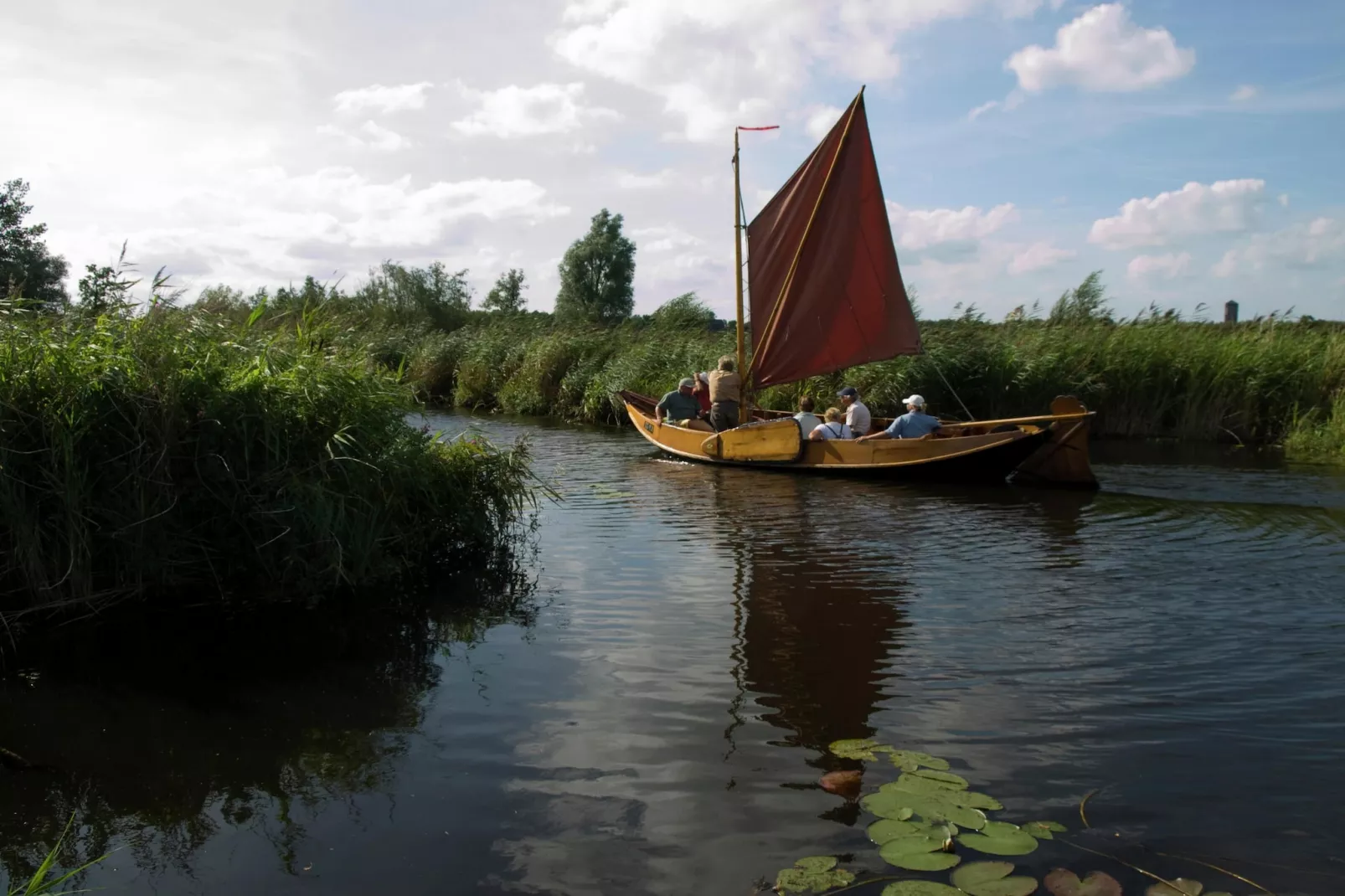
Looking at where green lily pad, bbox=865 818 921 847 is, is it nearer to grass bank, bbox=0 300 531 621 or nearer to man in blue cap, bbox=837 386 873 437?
grass bank, bbox=0 300 531 621

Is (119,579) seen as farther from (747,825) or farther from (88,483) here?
(747,825)

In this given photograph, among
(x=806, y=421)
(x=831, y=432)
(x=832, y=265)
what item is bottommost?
(x=831, y=432)

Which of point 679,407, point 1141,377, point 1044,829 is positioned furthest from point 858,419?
point 1044,829

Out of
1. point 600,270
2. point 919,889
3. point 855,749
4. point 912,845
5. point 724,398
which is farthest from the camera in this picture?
point 600,270

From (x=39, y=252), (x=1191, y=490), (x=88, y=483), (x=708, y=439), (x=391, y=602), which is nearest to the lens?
(x=88, y=483)

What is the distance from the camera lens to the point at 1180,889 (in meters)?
3.37

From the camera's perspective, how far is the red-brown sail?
1600 centimetres

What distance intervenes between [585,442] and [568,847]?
1641cm

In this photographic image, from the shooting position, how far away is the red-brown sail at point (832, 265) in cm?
1600

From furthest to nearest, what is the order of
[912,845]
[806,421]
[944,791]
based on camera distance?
1. [806,421]
2. [944,791]
3. [912,845]

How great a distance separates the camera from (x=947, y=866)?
137 inches

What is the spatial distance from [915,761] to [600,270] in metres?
56.2

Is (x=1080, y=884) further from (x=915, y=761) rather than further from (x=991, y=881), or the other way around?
(x=915, y=761)

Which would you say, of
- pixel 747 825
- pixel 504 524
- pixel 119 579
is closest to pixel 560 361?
pixel 504 524
